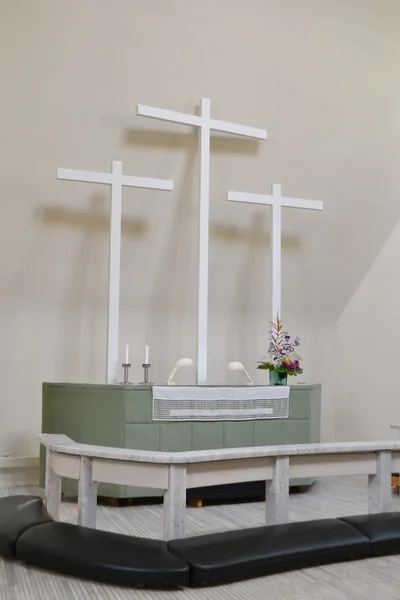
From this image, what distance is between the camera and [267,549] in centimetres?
250

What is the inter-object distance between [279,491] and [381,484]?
1.98 feet

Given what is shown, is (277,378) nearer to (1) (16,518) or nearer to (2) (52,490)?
(2) (52,490)

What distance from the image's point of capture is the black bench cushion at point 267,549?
7.73 feet

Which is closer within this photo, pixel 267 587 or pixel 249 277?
pixel 267 587

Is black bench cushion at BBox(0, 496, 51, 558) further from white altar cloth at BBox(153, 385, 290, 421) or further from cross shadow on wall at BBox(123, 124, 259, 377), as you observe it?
cross shadow on wall at BBox(123, 124, 259, 377)

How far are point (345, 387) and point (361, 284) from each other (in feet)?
3.29

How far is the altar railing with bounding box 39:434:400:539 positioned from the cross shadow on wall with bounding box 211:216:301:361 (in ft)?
7.82

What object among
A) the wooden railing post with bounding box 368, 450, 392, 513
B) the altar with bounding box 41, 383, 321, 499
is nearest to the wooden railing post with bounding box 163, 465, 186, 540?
the wooden railing post with bounding box 368, 450, 392, 513

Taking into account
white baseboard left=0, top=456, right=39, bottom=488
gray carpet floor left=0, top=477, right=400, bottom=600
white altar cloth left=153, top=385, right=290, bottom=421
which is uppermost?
white altar cloth left=153, top=385, right=290, bottom=421

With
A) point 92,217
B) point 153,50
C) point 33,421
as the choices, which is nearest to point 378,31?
point 153,50

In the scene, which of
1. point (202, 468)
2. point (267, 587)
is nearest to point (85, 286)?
point (202, 468)

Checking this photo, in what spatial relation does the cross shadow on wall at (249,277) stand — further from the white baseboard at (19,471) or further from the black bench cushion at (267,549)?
the black bench cushion at (267,549)

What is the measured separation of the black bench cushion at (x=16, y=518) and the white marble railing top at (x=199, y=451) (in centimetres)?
28

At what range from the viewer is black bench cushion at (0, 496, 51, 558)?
8.37 feet
